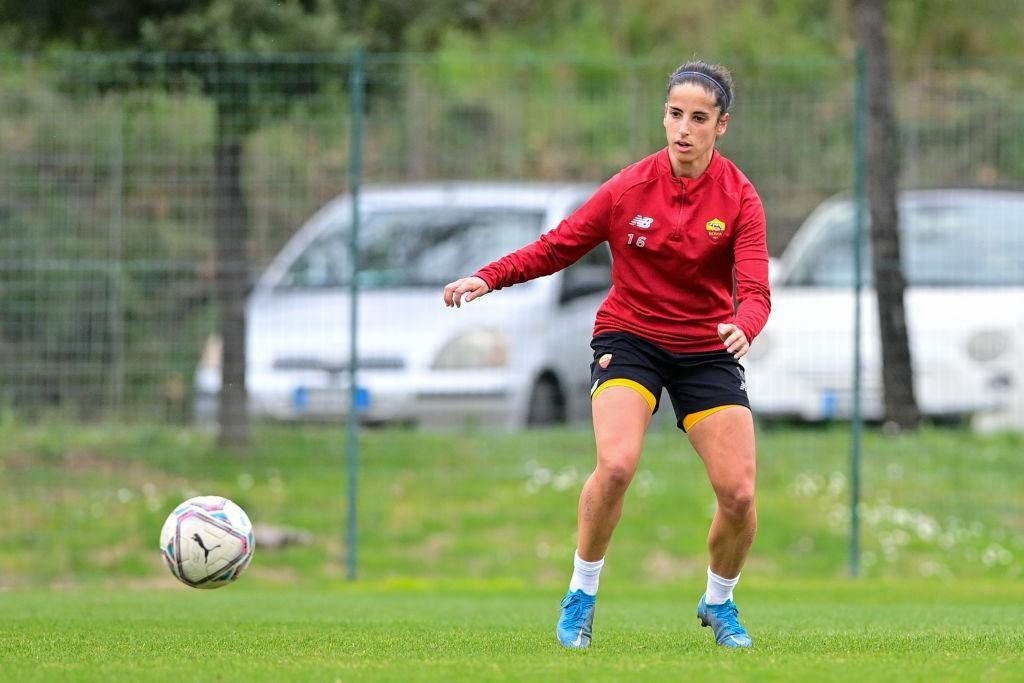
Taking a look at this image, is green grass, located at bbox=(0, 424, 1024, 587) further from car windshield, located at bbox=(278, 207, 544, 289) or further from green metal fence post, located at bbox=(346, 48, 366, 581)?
car windshield, located at bbox=(278, 207, 544, 289)

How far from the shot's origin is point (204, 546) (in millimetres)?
6973

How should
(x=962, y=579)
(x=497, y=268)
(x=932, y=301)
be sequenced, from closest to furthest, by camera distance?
(x=497, y=268) < (x=962, y=579) < (x=932, y=301)

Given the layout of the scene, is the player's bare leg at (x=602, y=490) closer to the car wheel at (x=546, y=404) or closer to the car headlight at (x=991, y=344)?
the car wheel at (x=546, y=404)

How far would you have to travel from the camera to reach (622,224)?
21.1 ft

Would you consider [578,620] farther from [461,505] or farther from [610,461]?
[461,505]

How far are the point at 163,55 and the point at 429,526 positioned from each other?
3.72m

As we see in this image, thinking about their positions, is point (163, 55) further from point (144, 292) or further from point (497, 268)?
point (497, 268)

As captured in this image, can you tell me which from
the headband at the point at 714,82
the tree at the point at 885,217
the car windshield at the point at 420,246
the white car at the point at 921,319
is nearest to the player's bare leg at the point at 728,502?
the headband at the point at 714,82

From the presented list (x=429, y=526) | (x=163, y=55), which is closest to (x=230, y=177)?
(x=163, y=55)

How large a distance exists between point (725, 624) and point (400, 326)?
19.4ft

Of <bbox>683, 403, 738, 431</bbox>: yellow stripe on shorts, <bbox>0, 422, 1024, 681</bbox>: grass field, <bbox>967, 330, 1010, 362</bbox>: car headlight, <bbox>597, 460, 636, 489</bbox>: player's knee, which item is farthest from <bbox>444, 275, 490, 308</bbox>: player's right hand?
<bbox>967, 330, 1010, 362</bbox>: car headlight

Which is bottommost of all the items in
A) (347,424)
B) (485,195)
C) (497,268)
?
(347,424)

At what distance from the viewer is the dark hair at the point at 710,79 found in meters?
6.33

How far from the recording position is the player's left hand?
5840 millimetres
